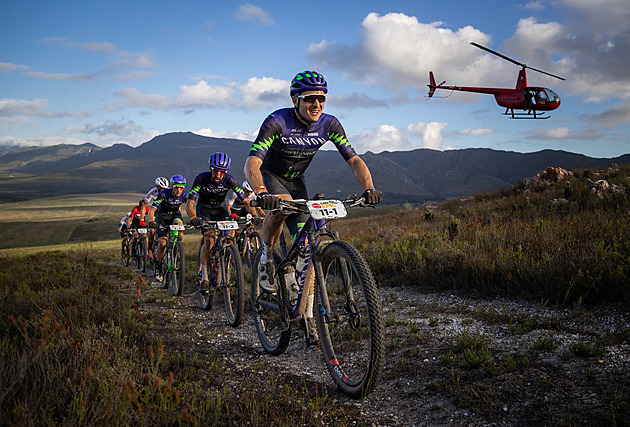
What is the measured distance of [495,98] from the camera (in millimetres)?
32000

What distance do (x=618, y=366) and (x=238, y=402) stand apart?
3401 millimetres

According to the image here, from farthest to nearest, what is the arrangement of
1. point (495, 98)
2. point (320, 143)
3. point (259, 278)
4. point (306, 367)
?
point (495, 98)
point (259, 278)
point (320, 143)
point (306, 367)

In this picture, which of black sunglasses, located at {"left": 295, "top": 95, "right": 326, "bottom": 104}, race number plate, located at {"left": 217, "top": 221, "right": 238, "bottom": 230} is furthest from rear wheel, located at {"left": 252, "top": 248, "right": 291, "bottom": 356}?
black sunglasses, located at {"left": 295, "top": 95, "right": 326, "bottom": 104}

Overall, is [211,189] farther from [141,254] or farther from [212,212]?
[141,254]

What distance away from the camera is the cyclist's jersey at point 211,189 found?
9.28 metres

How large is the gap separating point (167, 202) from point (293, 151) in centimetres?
784

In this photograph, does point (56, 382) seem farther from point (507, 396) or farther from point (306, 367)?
point (507, 396)

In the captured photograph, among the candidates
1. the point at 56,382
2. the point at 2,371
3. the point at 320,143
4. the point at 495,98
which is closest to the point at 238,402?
the point at 56,382

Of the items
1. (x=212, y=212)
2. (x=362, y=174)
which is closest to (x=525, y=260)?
(x=362, y=174)

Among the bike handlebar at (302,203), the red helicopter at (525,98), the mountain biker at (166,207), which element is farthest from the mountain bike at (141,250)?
the red helicopter at (525,98)

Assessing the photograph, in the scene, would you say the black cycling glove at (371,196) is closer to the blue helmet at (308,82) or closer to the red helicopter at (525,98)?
the blue helmet at (308,82)

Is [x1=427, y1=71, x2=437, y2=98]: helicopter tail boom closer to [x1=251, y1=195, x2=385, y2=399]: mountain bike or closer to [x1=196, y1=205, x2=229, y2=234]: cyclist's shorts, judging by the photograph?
[x1=196, y1=205, x2=229, y2=234]: cyclist's shorts

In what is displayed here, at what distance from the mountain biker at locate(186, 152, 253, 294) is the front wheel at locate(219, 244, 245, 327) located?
0.81m

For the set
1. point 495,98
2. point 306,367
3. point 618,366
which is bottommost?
point 306,367
